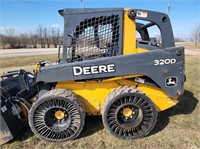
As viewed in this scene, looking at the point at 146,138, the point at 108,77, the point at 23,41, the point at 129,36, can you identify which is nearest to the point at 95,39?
the point at 129,36

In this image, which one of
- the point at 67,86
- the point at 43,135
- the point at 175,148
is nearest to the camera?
the point at 175,148

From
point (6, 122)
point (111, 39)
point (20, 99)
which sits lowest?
point (6, 122)

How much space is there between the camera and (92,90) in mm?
3639

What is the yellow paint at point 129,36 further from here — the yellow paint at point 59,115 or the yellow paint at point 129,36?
the yellow paint at point 59,115

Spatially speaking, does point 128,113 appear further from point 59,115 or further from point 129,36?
point 129,36

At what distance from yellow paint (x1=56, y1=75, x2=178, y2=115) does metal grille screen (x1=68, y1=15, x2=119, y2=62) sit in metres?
0.45

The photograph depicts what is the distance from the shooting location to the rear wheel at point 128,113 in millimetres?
3359

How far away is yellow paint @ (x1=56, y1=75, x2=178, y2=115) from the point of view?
362 centimetres

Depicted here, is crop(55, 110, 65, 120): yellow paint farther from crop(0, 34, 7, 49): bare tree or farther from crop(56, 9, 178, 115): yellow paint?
crop(0, 34, 7, 49): bare tree

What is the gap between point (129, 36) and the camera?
11.5 feet

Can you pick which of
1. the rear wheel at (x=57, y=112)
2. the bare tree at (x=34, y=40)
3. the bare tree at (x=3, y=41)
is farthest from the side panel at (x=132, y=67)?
the bare tree at (x=34, y=40)

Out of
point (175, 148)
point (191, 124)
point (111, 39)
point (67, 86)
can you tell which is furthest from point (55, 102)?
point (191, 124)

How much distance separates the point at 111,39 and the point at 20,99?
1.85 meters

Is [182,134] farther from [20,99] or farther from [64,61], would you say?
[20,99]
